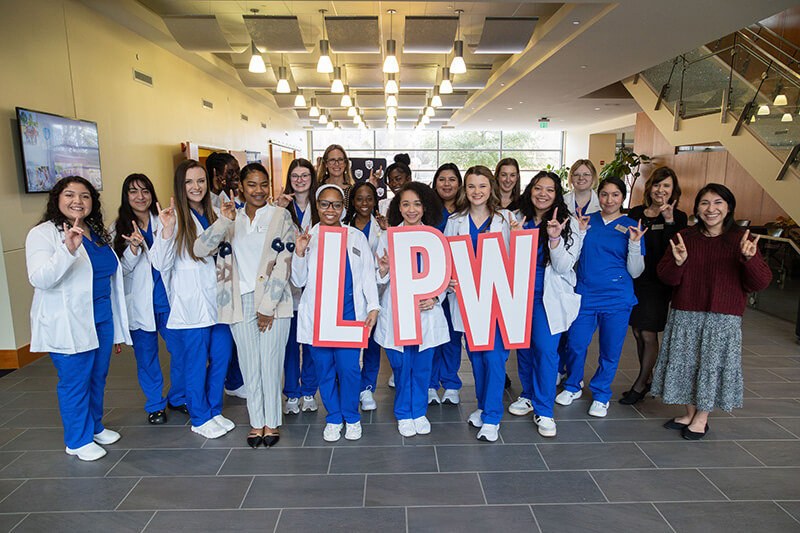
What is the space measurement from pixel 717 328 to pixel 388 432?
213 centimetres

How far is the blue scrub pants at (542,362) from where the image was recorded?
117 inches

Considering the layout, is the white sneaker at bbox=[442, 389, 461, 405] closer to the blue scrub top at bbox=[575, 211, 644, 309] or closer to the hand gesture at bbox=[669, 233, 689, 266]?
the blue scrub top at bbox=[575, 211, 644, 309]

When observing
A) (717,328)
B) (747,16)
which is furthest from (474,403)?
(747,16)

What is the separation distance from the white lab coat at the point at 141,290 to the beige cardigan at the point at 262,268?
0.51 meters

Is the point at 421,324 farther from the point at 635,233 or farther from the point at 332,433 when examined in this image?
the point at 635,233

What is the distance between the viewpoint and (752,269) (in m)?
2.73

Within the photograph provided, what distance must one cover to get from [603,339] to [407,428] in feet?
4.83

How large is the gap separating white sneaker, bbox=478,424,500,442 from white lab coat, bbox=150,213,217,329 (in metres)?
1.80

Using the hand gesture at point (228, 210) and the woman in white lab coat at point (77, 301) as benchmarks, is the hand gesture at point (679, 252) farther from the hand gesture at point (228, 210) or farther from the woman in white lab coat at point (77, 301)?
the woman in white lab coat at point (77, 301)

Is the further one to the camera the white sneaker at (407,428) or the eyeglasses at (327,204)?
the white sneaker at (407,428)

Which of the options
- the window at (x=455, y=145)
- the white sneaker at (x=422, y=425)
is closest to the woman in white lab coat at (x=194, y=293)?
the white sneaker at (x=422, y=425)

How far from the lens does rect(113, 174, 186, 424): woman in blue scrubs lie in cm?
302

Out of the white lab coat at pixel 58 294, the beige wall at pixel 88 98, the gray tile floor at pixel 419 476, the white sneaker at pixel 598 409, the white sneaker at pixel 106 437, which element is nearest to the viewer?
the gray tile floor at pixel 419 476

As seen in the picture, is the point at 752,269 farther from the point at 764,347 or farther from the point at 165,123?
the point at 165,123
